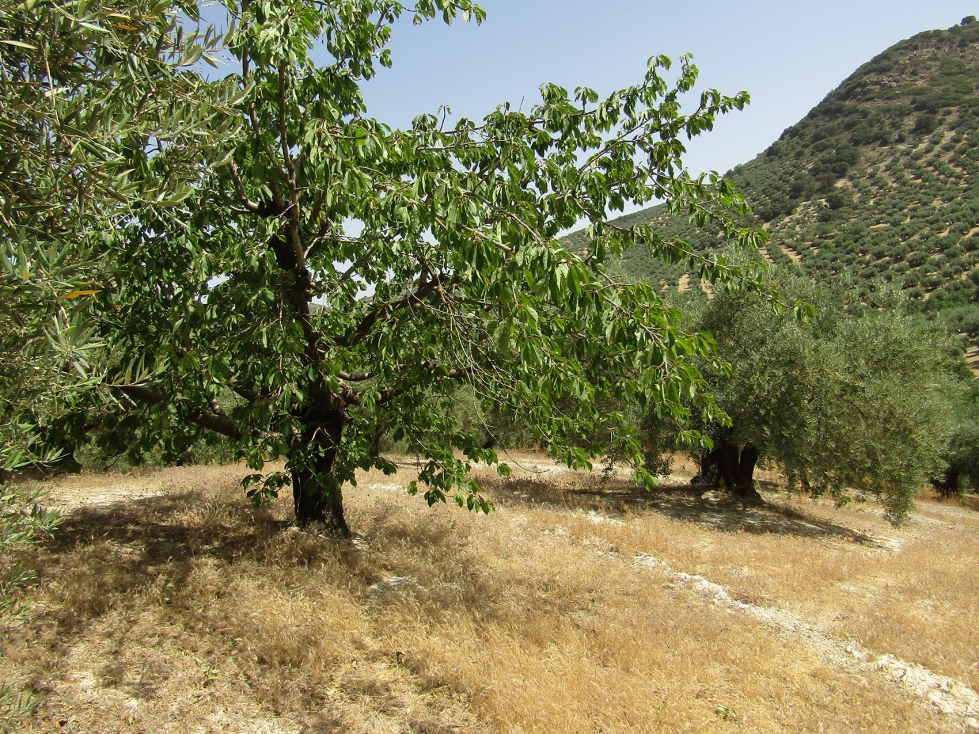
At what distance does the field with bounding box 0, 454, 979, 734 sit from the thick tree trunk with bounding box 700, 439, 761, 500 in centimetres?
763

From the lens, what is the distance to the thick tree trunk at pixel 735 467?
61.0 feet

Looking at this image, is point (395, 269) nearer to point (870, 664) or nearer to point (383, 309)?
point (383, 309)

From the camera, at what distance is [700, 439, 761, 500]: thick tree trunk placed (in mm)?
18594

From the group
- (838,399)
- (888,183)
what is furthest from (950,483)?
(888,183)

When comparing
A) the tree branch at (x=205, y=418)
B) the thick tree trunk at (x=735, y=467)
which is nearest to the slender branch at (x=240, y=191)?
the tree branch at (x=205, y=418)

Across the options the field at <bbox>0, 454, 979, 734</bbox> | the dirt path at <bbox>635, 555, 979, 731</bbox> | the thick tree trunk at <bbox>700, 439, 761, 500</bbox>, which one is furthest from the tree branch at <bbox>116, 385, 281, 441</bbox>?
the thick tree trunk at <bbox>700, 439, 761, 500</bbox>

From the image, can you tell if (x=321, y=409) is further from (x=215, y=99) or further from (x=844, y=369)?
(x=844, y=369)

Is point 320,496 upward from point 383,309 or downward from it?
downward

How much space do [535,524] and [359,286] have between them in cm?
718

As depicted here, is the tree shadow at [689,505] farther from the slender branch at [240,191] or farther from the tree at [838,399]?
the slender branch at [240,191]

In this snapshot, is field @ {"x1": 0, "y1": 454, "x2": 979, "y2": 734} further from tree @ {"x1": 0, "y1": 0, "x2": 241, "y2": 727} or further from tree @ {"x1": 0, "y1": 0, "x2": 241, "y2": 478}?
tree @ {"x1": 0, "y1": 0, "x2": 241, "y2": 478}

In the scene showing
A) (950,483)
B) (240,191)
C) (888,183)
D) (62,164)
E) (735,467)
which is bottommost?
(950,483)

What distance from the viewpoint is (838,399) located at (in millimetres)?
14711

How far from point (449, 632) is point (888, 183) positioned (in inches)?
2984
